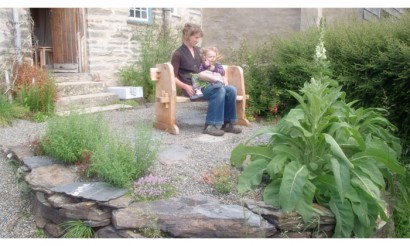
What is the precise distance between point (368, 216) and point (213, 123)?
2.37 m

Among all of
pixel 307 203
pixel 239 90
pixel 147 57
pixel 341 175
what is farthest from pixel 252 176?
pixel 147 57

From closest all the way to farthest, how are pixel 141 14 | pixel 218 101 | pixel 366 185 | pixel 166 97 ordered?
pixel 366 185 < pixel 218 101 < pixel 166 97 < pixel 141 14

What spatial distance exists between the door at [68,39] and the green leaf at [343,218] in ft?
23.0

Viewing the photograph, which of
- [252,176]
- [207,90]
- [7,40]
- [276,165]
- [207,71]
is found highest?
[7,40]

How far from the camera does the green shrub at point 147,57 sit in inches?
359

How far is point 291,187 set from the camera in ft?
9.62

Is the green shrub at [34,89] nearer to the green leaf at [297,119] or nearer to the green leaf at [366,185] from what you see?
the green leaf at [297,119]

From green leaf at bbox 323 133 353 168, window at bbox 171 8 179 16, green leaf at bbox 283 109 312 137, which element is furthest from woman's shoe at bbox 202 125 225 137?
window at bbox 171 8 179 16

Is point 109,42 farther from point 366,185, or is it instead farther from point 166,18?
point 366,185

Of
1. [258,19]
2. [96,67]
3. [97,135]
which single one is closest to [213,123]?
[97,135]

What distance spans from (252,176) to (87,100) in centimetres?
526

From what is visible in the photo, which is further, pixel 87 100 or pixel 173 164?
pixel 87 100

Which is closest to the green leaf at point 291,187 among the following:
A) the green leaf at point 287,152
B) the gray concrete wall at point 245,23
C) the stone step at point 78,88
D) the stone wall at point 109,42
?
the green leaf at point 287,152

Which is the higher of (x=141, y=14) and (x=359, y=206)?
(x=141, y=14)
